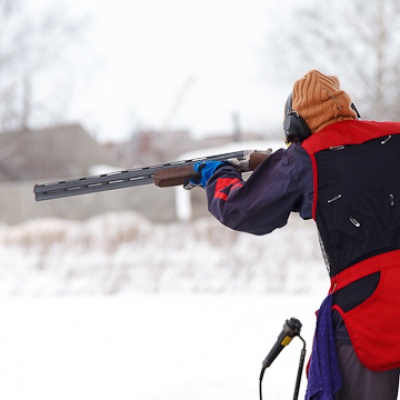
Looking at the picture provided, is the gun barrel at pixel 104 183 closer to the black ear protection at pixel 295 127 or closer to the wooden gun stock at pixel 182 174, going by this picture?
the wooden gun stock at pixel 182 174

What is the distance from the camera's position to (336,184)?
1.97 m

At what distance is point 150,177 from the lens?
256cm

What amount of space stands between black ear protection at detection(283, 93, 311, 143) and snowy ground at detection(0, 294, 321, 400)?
6.92 ft

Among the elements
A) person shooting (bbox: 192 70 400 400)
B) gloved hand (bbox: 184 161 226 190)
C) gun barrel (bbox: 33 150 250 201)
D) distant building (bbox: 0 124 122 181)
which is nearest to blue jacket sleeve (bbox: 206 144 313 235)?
person shooting (bbox: 192 70 400 400)

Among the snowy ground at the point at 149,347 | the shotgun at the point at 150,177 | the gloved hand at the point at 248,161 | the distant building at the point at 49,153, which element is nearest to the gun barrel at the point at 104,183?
the shotgun at the point at 150,177

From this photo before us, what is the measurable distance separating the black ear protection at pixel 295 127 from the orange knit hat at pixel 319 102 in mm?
12

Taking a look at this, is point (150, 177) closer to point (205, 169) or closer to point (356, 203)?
point (205, 169)

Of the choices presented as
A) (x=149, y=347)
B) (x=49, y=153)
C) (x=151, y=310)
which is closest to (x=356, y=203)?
(x=149, y=347)

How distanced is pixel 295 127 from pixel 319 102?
10 cm

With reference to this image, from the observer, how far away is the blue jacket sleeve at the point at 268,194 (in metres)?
1.99

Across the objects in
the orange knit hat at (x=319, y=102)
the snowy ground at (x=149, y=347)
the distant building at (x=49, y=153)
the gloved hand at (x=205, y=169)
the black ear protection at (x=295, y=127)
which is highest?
the distant building at (x=49, y=153)

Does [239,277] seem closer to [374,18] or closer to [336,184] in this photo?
→ [336,184]

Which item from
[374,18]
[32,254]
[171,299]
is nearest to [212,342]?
[171,299]

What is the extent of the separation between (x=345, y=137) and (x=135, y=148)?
4825 centimetres
